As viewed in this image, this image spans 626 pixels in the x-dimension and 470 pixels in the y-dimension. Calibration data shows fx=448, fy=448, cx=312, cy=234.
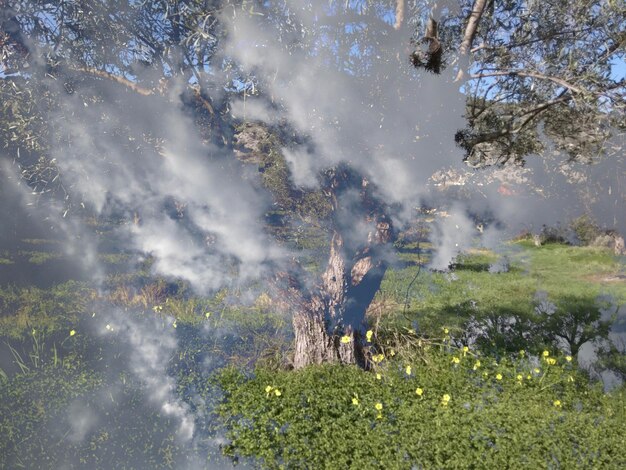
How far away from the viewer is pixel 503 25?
620cm

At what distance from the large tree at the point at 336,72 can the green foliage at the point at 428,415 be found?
99 cm

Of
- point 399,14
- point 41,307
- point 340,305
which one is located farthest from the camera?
point 41,307

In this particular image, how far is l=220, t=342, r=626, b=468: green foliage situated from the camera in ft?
15.4

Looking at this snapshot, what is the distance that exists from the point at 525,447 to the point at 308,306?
12.5ft

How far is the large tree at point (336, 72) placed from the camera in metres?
5.98

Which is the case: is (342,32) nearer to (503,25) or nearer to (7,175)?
(503,25)

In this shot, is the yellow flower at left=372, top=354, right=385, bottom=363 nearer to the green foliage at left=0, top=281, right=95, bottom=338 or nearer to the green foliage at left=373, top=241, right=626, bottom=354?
the green foliage at left=373, top=241, right=626, bottom=354

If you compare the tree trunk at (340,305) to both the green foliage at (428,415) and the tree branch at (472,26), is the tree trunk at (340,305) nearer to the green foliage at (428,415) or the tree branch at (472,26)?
the green foliage at (428,415)

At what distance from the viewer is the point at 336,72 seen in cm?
789

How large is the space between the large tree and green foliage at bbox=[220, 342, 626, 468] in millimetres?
993

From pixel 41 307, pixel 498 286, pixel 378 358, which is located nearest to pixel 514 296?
pixel 498 286

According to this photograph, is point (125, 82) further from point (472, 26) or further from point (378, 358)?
point (378, 358)

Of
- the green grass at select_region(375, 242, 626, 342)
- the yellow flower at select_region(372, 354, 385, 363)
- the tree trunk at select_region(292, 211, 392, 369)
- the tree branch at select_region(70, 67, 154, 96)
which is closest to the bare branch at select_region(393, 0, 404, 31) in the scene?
the tree trunk at select_region(292, 211, 392, 369)

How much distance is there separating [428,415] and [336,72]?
570cm
